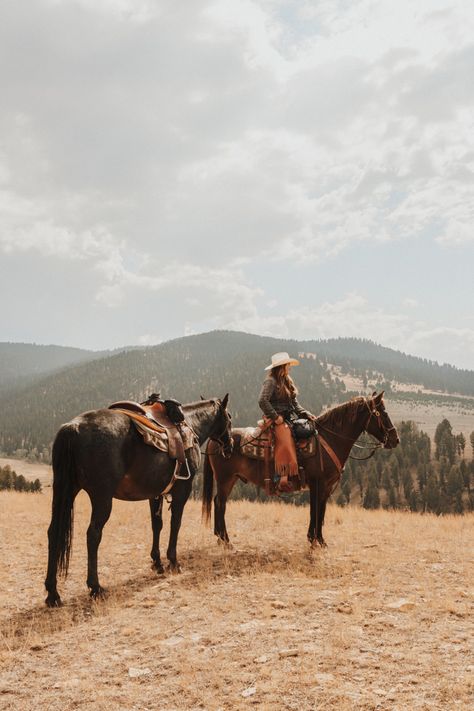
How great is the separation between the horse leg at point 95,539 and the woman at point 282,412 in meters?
4.17

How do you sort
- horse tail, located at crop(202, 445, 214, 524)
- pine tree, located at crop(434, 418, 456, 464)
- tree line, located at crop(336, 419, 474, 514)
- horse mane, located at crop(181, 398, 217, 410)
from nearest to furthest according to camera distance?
horse mane, located at crop(181, 398, 217, 410)
horse tail, located at crop(202, 445, 214, 524)
tree line, located at crop(336, 419, 474, 514)
pine tree, located at crop(434, 418, 456, 464)

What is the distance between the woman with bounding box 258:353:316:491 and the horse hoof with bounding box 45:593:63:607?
4957 millimetres

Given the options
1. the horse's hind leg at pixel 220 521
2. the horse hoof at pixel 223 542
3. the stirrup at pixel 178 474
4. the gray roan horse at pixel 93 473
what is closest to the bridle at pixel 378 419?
the horse's hind leg at pixel 220 521

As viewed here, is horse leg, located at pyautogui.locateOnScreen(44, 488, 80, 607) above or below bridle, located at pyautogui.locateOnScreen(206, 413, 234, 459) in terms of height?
below

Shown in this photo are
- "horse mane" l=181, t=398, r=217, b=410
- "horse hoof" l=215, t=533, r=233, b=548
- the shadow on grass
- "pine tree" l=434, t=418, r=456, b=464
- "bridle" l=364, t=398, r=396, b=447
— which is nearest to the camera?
the shadow on grass

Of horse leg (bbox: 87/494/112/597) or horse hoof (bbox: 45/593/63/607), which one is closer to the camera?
horse hoof (bbox: 45/593/63/607)

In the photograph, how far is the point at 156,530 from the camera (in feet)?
28.5

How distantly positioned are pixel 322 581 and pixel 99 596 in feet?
11.9

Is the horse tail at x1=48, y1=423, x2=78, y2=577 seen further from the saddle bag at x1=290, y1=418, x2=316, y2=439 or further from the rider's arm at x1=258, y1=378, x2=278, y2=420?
the saddle bag at x1=290, y1=418, x2=316, y2=439

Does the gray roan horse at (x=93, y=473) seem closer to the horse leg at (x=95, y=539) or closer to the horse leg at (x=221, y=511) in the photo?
the horse leg at (x=95, y=539)

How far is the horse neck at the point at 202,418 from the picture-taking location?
9.82m

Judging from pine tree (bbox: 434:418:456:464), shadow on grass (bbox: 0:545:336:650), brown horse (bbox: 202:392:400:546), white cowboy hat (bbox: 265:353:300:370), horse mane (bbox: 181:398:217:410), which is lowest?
pine tree (bbox: 434:418:456:464)

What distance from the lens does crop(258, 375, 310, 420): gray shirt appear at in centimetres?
1007

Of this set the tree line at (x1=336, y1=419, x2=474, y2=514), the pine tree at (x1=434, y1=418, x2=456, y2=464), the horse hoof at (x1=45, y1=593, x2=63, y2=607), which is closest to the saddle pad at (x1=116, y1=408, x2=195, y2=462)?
the horse hoof at (x1=45, y1=593, x2=63, y2=607)
